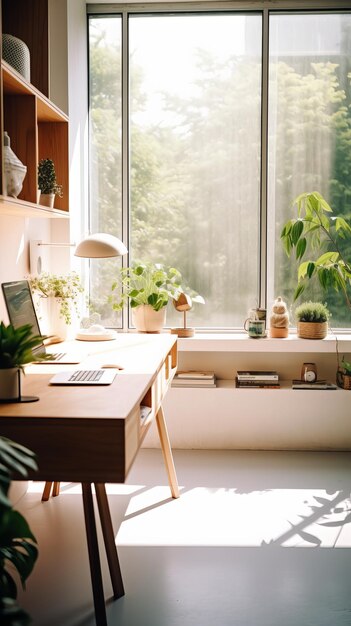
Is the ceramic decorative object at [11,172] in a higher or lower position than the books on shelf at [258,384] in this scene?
higher

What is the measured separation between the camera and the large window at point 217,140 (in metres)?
4.50

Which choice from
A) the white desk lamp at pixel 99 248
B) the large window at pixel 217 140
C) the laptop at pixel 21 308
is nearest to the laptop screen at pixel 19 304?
the laptop at pixel 21 308

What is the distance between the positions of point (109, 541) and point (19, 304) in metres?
1.01

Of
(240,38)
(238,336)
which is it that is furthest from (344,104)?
(238,336)

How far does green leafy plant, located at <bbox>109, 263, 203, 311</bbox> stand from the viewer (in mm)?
4309

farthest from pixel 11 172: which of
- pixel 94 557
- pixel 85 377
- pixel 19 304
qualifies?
pixel 94 557

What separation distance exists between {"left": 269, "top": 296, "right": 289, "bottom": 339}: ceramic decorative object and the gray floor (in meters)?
0.77

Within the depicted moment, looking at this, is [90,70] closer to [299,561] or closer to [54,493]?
[54,493]

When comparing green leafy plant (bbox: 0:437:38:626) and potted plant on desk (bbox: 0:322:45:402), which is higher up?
potted plant on desk (bbox: 0:322:45:402)

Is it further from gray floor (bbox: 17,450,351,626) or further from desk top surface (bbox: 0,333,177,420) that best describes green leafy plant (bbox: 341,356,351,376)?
desk top surface (bbox: 0,333,177,420)

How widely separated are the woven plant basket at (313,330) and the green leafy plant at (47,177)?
6.05 ft

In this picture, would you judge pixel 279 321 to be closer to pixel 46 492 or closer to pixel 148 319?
pixel 148 319

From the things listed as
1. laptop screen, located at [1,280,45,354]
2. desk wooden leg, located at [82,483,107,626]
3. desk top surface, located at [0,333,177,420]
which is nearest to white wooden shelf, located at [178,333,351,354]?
desk top surface, located at [0,333,177,420]

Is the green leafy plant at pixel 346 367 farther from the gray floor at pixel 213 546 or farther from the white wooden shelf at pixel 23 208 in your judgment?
the white wooden shelf at pixel 23 208
